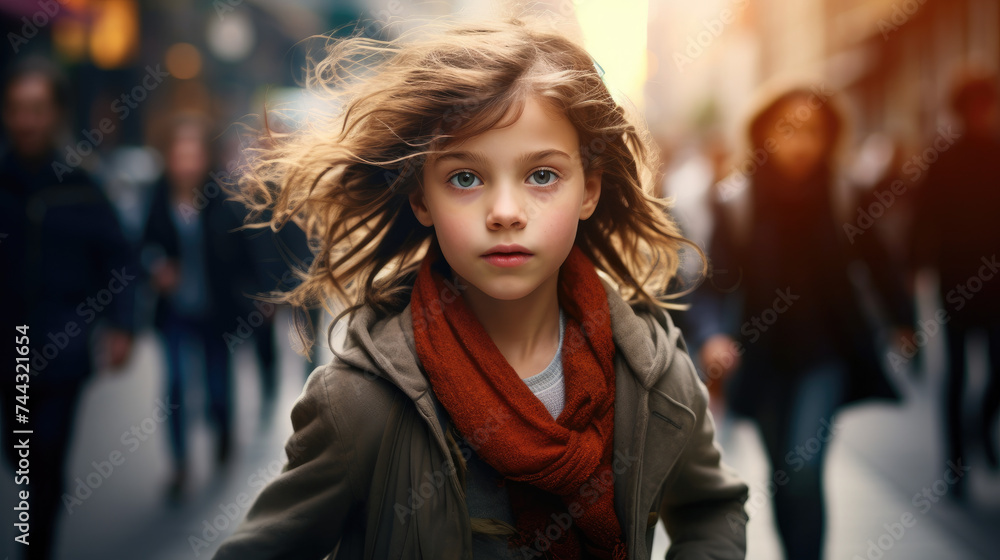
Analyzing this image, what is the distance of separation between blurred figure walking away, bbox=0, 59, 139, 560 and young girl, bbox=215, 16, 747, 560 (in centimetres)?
223

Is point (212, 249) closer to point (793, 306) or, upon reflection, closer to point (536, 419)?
point (793, 306)

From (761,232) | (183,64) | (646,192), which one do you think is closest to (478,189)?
(646,192)

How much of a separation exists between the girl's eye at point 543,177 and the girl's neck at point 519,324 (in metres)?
0.28

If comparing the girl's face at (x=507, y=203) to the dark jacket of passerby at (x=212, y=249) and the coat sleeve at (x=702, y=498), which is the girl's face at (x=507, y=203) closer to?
the coat sleeve at (x=702, y=498)

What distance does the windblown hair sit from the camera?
5.15 feet

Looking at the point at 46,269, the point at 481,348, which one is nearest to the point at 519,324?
the point at 481,348

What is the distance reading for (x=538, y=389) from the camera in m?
1.68

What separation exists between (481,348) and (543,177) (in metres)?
0.39

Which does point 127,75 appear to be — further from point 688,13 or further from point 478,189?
point 688,13

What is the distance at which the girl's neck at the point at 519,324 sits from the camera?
1.71m

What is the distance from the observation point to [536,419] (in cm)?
151

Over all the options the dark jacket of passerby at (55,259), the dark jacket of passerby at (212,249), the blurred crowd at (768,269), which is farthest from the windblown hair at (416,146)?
the dark jacket of passerby at (212,249)

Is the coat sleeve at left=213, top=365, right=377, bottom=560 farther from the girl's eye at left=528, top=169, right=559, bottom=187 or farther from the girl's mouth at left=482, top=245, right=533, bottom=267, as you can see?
the girl's eye at left=528, top=169, right=559, bottom=187

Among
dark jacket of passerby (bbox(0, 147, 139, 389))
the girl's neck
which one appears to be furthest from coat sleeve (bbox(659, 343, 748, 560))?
dark jacket of passerby (bbox(0, 147, 139, 389))
